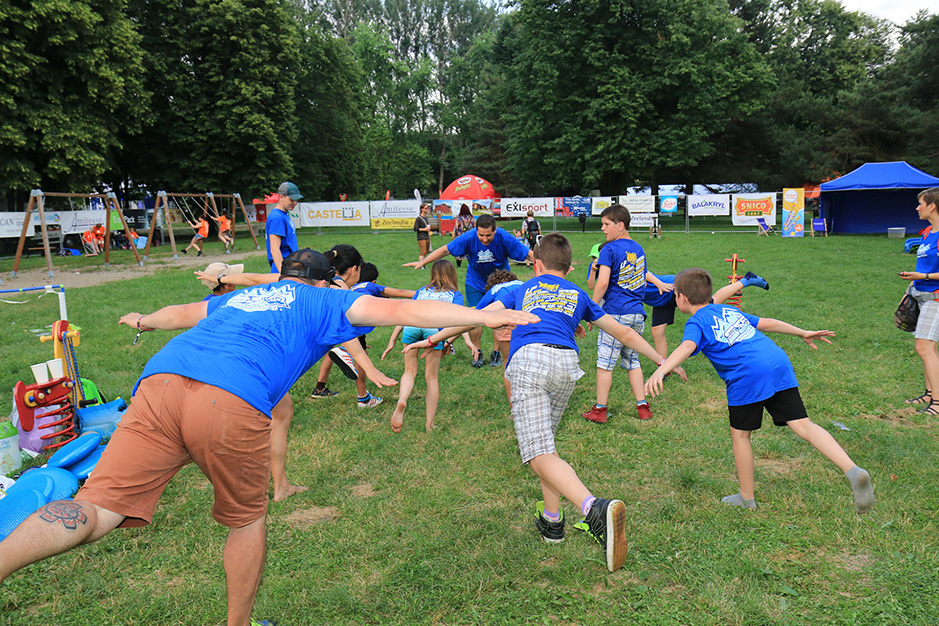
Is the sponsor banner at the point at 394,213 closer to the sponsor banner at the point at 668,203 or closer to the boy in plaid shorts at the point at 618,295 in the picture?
the sponsor banner at the point at 668,203

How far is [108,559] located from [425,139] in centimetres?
6725

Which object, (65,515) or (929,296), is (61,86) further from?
(929,296)

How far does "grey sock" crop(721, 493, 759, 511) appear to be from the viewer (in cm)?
408

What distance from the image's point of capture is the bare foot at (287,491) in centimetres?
440

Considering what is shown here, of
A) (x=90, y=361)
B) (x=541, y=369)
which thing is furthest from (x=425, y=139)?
(x=541, y=369)

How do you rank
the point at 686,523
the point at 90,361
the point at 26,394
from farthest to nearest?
the point at 90,361
the point at 26,394
the point at 686,523

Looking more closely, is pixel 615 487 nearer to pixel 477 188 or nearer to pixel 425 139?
pixel 477 188

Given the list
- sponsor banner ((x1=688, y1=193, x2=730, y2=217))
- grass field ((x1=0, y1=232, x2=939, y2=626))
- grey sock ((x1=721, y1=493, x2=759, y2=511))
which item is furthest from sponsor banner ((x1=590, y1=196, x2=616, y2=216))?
grey sock ((x1=721, y1=493, x2=759, y2=511))

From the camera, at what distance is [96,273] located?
1811cm

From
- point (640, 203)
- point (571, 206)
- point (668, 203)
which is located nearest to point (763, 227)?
point (668, 203)

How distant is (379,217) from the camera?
3162 centimetres

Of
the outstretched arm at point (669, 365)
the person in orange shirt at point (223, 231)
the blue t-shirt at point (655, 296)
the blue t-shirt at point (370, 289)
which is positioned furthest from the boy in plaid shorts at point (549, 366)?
the person in orange shirt at point (223, 231)

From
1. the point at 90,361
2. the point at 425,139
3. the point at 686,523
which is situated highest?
the point at 425,139

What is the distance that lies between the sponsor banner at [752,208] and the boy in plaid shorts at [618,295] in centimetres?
2365
